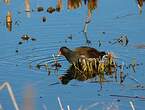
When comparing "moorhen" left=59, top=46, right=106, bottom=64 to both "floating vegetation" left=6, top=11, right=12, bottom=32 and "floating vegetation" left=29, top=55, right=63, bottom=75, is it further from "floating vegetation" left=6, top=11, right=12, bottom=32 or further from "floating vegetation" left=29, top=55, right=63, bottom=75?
"floating vegetation" left=6, top=11, right=12, bottom=32

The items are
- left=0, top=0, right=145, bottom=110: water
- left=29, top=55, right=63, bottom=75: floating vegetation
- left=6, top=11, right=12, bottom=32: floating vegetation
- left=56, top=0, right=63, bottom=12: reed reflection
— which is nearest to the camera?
left=0, top=0, right=145, bottom=110: water

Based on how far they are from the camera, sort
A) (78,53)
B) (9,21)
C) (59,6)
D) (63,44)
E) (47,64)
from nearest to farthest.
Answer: (47,64), (78,53), (63,44), (9,21), (59,6)

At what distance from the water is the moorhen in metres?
0.17

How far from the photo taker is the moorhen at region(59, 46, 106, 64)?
9.65 meters

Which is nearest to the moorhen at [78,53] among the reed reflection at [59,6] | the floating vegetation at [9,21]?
the floating vegetation at [9,21]

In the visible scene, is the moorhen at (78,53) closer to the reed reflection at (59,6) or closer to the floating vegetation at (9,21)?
the floating vegetation at (9,21)

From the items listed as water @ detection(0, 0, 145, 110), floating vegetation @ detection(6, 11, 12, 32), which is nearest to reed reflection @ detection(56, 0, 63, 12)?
water @ detection(0, 0, 145, 110)

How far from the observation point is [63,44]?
10.6m

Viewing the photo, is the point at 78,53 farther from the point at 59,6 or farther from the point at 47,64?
the point at 59,6

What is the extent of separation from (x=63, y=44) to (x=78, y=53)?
747 mm

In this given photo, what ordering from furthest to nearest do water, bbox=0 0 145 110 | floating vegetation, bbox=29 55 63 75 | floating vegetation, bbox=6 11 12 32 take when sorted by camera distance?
floating vegetation, bbox=6 11 12 32 → floating vegetation, bbox=29 55 63 75 → water, bbox=0 0 145 110

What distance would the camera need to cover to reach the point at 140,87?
822cm

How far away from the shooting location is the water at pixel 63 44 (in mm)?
7824

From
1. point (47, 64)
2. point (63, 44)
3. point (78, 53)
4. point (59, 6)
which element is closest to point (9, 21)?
point (59, 6)
